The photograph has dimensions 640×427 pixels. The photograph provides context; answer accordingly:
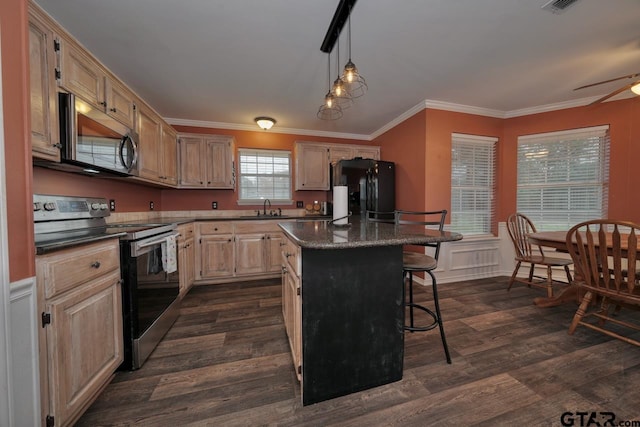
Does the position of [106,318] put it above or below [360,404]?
above

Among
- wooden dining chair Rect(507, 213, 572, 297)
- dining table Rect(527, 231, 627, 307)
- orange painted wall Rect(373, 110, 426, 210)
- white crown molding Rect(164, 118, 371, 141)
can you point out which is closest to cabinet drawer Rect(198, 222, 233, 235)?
white crown molding Rect(164, 118, 371, 141)

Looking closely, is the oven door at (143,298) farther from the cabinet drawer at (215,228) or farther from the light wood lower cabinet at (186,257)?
the cabinet drawer at (215,228)

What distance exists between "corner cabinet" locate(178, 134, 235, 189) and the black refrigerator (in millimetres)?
1731

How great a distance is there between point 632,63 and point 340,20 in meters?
2.99

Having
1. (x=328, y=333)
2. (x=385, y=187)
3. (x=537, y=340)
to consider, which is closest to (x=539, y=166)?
(x=385, y=187)

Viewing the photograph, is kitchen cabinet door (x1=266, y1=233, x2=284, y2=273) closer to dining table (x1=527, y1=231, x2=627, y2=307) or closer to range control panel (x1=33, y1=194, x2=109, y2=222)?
range control panel (x1=33, y1=194, x2=109, y2=222)

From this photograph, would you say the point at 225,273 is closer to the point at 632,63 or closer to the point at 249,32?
the point at 249,32

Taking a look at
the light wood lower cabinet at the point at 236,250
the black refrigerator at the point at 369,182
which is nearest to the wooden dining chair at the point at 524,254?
the black refrigerator at the point at 369,182

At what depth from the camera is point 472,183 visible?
→ 3.47 metres

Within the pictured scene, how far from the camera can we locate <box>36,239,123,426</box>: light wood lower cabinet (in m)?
1.00

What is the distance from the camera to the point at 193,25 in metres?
1.78

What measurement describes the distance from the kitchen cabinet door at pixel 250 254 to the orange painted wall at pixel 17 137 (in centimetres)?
243

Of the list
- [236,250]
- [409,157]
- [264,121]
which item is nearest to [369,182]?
[409,157]

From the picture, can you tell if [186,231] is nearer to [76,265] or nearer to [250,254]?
[250,254]
